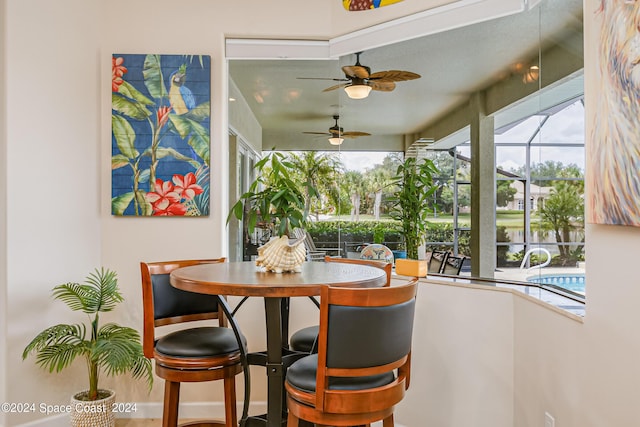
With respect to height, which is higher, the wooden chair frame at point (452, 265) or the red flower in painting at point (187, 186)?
the red flower in painting at point (187, 186)

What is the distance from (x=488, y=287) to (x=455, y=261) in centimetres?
30

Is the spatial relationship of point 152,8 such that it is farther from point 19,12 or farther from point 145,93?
point 19,12

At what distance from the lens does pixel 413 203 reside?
281 centimetres

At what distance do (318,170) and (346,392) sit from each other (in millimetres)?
1792

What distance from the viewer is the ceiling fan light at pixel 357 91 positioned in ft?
9.63

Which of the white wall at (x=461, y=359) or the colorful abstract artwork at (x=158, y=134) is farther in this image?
the colorful abstract artwork at (x=158, y=134)

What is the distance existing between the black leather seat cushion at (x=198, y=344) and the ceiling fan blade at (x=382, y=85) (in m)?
1.70

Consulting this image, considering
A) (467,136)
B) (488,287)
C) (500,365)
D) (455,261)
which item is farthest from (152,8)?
(500,365)

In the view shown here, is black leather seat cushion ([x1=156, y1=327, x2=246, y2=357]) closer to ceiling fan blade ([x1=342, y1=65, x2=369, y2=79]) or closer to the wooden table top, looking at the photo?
the wooden table top

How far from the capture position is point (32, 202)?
2.59m

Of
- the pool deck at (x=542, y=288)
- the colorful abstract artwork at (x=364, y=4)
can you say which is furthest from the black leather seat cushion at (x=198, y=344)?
the colorful abstract artwork at (x=364, y=4)

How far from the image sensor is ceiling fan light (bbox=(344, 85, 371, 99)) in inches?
116

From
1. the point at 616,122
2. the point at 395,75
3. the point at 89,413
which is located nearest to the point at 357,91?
the point at 395,75

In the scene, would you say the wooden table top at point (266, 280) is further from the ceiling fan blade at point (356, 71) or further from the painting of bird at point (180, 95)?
the ceiling fan blade at point (356, 71)
